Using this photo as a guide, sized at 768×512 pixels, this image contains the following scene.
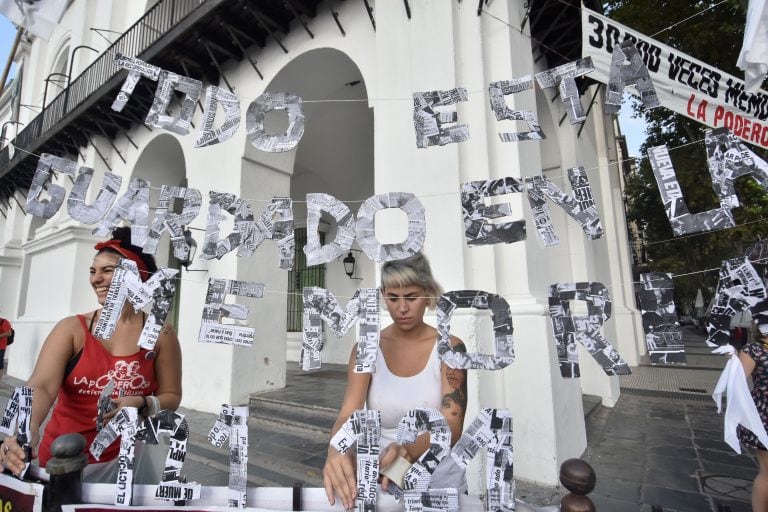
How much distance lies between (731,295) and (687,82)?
2527 millimetres

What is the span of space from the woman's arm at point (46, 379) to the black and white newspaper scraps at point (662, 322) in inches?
92.0

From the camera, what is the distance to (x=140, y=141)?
7617 millimetres

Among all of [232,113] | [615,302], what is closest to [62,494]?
[232,113]

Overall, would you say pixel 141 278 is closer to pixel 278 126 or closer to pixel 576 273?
pixel 278 126

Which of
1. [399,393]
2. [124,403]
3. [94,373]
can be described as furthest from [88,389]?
[399,393]

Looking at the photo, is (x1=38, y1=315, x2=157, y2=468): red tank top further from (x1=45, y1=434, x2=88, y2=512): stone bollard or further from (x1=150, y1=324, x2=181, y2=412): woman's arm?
(x1=45, y1=434, x2=88, y2=512): stone bollard

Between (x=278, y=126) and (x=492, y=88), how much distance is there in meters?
4.26

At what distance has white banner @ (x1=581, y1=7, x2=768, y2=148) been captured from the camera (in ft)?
9.72

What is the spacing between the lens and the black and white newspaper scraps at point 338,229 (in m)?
1.85

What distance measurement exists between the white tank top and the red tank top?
1.09 metres

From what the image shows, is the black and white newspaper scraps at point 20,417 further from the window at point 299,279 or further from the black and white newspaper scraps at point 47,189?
the window at point 299,279

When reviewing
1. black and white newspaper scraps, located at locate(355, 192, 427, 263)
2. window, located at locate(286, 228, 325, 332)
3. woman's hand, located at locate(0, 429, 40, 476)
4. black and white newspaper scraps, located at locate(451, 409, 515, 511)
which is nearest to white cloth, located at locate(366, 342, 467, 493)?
black and white newspaper scraps, located at locate(451, 409, 515, 511)

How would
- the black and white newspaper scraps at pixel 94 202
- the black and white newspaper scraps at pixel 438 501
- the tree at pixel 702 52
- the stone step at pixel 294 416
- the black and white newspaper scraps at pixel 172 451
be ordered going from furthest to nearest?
the tree at pixel 702 52 → the stone step at pixel 294 416 → the black and white newspaper scraps at pixel 94 202 → the black and white newspaper scraps at pixel 172 451 → the black and white newspaper scraps at pixel 438 501

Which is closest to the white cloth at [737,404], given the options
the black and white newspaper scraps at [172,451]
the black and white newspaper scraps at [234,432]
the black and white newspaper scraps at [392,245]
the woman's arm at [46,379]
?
the black and white newspaper scraps at [392,245]
